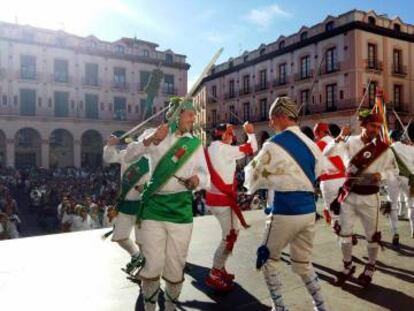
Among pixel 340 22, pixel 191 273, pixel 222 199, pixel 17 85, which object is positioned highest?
pixel 340 22

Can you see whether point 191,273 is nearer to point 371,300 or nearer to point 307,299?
point 307,299

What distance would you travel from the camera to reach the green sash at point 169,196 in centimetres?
418

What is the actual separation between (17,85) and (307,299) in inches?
1484

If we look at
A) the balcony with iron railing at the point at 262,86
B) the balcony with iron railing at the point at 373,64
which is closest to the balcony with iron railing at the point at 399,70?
the balcony with iron railing at the point at 373,64

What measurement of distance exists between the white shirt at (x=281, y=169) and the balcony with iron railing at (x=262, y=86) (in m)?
36.8

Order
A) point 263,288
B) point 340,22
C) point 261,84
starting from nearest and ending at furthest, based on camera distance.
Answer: point 263,288
point 340,22
point 261,84

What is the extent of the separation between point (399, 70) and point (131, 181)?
34.0m

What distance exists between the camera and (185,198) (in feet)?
14.3

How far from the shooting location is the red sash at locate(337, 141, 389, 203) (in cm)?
559

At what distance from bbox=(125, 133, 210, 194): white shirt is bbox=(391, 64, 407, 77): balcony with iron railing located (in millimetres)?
33734

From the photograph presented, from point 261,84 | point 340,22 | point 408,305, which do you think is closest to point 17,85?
point 261,84

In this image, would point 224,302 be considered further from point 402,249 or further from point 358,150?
point 402,249

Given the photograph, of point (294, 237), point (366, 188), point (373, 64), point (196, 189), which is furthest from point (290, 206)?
point (373, 64)

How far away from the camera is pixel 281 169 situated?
4.21 meters
